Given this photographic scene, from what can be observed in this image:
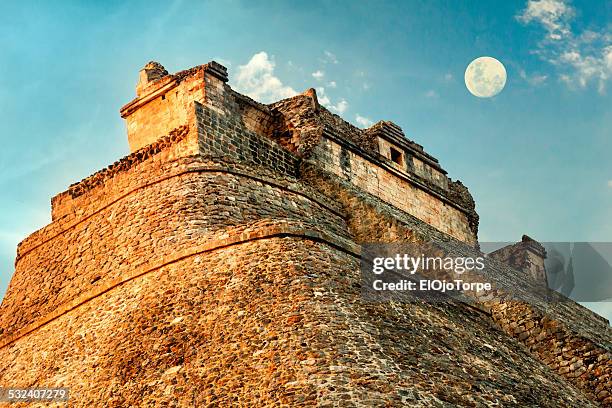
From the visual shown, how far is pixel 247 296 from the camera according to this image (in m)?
12.1

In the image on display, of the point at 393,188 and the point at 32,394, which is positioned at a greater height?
the point at 393,188

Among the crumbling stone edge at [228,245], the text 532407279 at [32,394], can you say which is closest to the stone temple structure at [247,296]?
the crumbling stone edge at [228,245]

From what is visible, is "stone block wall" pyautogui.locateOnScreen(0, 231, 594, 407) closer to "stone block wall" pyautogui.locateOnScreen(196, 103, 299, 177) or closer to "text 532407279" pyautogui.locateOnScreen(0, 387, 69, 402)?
"text 532407279" pyautogui.locateOnScreen(0, 387, 69, 402)

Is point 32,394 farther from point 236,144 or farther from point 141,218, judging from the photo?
point 236,144

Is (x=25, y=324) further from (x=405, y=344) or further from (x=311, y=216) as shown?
(x=405, y=344)

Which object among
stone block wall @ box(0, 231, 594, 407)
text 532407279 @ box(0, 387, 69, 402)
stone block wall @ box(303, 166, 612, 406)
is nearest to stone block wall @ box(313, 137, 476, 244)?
stone block wall @ box(303, 166, 612, 406)

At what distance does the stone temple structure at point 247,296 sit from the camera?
36.1ft

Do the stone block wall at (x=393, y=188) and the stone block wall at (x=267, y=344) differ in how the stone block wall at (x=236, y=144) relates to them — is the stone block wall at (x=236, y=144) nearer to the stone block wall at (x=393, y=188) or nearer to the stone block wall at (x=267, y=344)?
the stone block wall at (x=393, y=188)

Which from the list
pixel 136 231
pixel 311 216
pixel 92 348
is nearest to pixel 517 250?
pixel 311 216

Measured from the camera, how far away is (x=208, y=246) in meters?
13.4

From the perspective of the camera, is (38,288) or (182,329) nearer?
(182,329)

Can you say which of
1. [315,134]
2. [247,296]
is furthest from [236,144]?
[247,296]

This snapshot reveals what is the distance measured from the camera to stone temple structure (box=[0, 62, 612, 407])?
11.0 metres

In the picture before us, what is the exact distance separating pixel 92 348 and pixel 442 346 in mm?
5132
